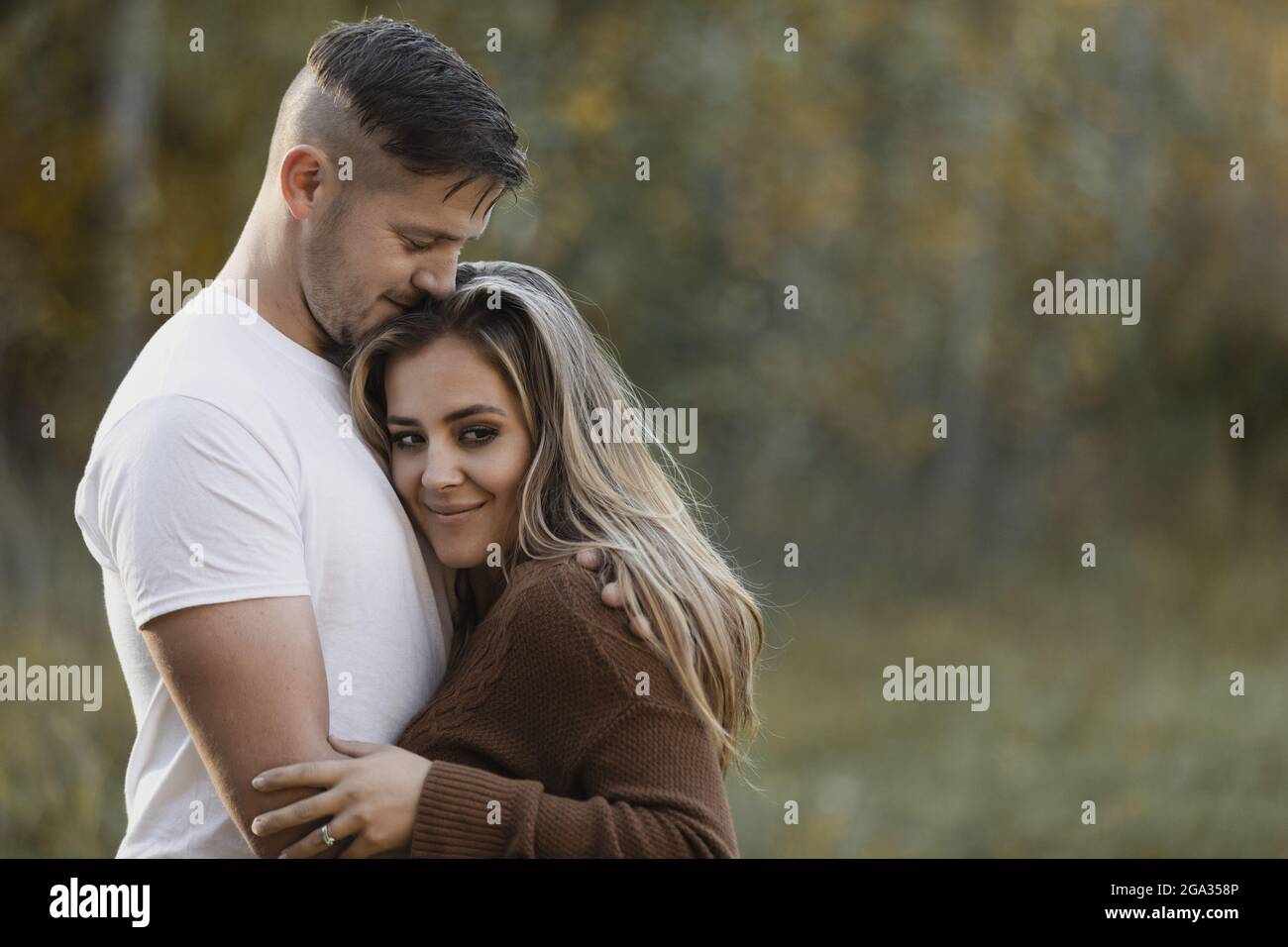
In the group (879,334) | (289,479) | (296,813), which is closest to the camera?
(296,813)

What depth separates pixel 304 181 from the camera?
240 cm

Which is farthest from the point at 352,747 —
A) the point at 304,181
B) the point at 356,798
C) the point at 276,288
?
the point at 304,181

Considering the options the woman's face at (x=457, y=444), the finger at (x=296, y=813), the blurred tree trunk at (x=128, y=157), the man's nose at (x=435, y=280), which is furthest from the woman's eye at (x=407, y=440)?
the blurred tree trunk at (x=128, y=157)

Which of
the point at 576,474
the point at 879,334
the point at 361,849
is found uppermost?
the point at 879,334

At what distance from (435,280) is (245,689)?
0.80 metres

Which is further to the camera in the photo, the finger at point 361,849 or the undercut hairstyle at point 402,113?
the undercut hairstyle at point 402,113

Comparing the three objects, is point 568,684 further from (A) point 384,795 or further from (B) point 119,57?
(B) point 119,57

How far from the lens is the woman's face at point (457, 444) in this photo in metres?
2.40

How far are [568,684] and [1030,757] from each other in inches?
264

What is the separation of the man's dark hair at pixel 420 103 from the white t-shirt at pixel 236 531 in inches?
14.7

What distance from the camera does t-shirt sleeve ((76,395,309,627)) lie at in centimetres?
204

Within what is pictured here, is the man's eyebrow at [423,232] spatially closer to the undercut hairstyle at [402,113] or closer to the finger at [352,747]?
the undercut hairstyle at [402,113]

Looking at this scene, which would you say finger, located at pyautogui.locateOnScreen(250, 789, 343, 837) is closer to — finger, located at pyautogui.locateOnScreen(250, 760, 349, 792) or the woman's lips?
finger, located at pyautogui.locateOnScreen(250, 760, 349, 792)

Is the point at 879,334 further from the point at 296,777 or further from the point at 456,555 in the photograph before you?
the point at 296,777
